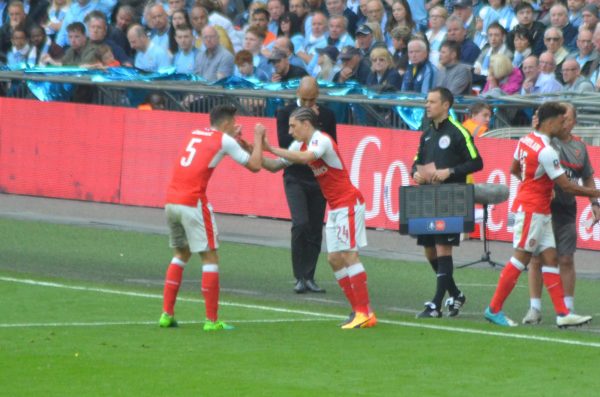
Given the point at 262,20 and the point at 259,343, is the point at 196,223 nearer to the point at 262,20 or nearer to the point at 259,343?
the point at 259,343

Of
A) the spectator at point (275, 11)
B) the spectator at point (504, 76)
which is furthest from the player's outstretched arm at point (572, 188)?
the spectator at point (275, 11)

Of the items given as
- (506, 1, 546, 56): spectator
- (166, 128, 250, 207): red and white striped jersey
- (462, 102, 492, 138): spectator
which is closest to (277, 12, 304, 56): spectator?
(506, 1, 546, 56): spectator

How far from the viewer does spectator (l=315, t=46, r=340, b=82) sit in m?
22.6

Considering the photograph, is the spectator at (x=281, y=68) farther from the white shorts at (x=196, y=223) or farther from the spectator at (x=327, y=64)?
the white shorts at (x=196, y=223)

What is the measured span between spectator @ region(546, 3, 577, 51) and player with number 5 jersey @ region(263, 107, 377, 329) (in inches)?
355

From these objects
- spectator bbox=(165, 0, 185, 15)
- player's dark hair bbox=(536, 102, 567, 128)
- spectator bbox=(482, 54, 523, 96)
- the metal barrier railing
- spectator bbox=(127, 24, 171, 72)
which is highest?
spectator bbox=(165, 0, 185, 15)

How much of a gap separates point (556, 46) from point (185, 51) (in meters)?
6.40

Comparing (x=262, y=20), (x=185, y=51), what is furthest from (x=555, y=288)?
(x=262, y=20)

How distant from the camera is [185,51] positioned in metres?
24.4

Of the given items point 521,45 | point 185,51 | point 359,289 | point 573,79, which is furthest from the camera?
point 185,51

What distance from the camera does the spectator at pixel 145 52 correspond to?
24969 millimetres

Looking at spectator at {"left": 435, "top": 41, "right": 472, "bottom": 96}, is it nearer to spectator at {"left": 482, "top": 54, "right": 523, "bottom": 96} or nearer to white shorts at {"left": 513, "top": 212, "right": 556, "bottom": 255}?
spectator at {"left": 482, "top": 54, "right": 523, "bottom": 96}

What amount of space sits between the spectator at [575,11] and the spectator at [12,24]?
9.99 m

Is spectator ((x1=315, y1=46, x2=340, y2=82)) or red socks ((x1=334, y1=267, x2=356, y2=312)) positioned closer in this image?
red socks ((x1=334, y1=267, x2=356, y2=312))
